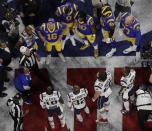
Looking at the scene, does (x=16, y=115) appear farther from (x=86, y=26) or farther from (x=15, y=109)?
(x=86, y=26)

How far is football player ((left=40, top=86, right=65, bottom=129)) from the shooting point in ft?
38.1

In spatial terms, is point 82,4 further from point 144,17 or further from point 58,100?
point 58,100

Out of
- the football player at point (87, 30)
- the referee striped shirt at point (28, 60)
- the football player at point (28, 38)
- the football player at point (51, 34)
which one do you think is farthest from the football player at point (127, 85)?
the football player at point (28, 38)

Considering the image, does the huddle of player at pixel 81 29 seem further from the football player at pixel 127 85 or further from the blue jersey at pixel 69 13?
the football player at pixel 127 85

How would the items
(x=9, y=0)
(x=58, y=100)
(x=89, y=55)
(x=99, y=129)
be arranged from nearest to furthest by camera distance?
(x=58, y=100) → (x=99, y=129) → (x=89, y=55) → (x=9, y=0)

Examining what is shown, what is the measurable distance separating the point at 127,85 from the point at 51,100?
203cm

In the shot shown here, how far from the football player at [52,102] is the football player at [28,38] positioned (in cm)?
171

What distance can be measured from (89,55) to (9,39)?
8.10ft

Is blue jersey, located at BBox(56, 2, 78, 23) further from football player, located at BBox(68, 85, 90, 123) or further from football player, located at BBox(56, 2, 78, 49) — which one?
football player, located at BBox(68, 85, 90, 123)

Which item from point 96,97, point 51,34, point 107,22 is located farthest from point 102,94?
point 51,34

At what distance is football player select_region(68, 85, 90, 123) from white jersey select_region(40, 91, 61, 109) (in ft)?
1.05

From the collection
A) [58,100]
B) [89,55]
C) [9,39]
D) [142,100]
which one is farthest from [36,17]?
[142,100]

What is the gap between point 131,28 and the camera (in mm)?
12516

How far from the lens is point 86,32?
12922 millimetres
